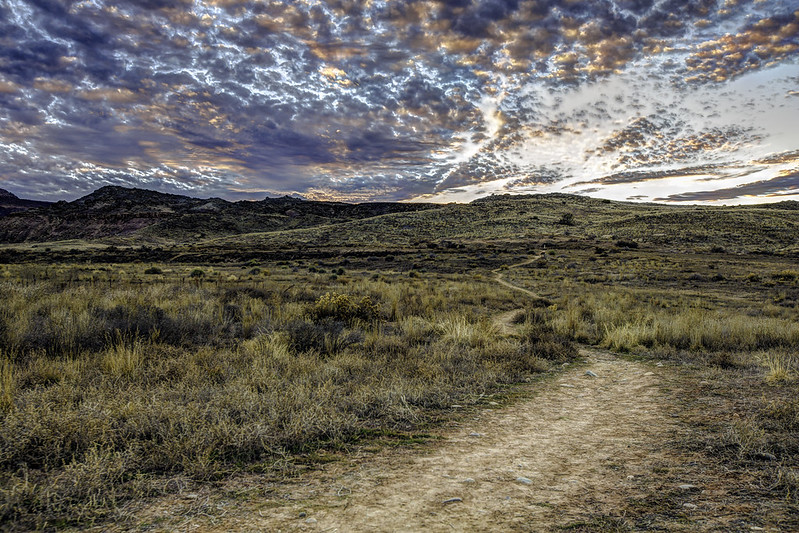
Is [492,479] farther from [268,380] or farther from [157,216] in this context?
[157,216]

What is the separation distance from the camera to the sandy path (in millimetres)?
3107

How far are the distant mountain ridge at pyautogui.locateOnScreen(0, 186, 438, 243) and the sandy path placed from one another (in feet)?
284

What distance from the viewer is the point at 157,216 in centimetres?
9650

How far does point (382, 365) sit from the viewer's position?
23.2 ft

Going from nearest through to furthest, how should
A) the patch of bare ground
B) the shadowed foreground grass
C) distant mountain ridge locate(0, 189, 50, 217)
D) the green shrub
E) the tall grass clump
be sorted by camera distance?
1. the patch of bare ground
2. the shadowed foreground grass
3. the tall grass clump
4. the green shrub
5. distant mountain ridge locate(0, 189, 50, 217)

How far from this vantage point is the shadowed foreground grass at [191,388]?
3588 mm

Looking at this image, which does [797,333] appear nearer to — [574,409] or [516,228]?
[574,409]

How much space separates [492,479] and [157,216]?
111 m

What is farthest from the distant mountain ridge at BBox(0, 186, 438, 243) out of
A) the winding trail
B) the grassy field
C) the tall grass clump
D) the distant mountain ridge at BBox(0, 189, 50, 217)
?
the winding trail

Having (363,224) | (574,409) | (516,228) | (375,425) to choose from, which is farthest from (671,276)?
(363,224)

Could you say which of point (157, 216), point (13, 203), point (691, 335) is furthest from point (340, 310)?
point (13, 203)

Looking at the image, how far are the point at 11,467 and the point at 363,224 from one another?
8532 cm

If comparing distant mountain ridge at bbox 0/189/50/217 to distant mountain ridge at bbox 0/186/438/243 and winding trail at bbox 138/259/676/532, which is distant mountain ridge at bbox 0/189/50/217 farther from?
winding trail at bbox 138/259/676/532

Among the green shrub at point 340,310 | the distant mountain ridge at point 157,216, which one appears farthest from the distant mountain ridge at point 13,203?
the green shrub at point 340,310
